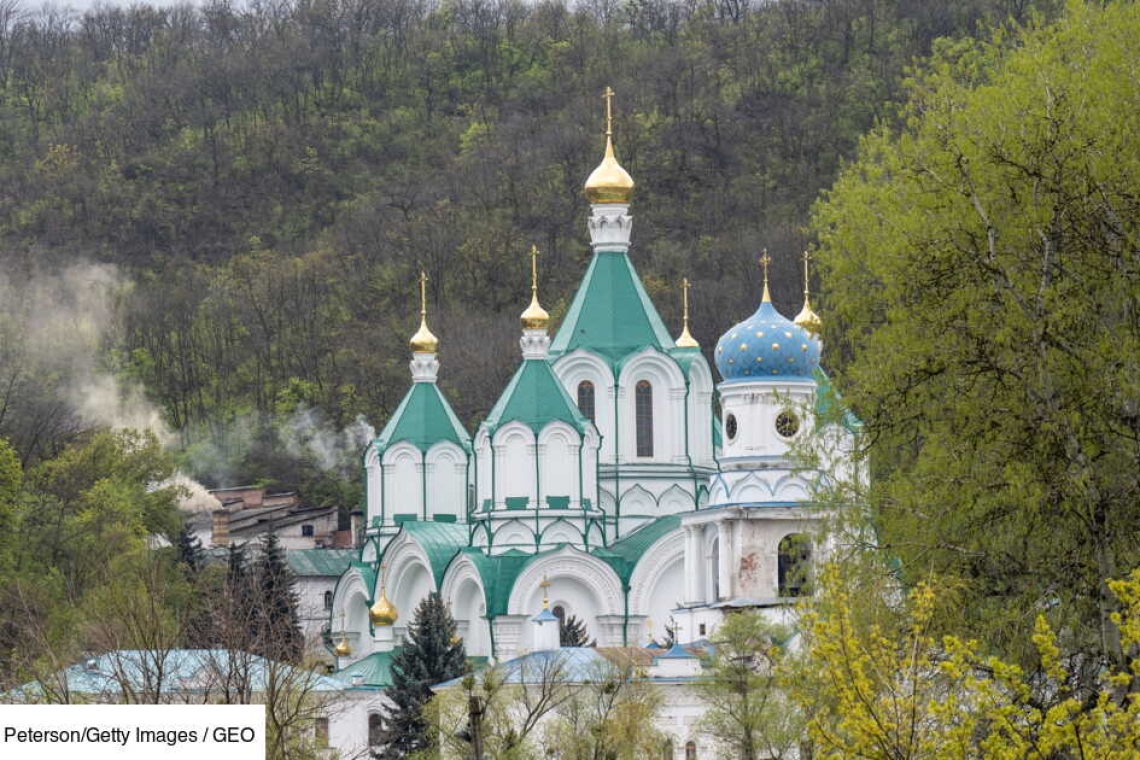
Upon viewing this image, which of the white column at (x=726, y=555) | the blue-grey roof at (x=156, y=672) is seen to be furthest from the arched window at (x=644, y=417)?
the blue-grey roof at (x=156, y=672)

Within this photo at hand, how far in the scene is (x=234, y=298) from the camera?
79.4m

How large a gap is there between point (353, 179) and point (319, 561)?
→ 1315 inches

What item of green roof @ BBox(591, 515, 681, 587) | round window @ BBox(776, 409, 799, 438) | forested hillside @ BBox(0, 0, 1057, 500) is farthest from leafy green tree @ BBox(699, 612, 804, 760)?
forested hillside @ BBox(0, 0, 1057, 500)

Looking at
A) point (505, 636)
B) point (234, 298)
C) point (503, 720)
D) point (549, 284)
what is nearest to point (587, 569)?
point (505, 636)

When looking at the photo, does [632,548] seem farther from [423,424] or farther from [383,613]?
[423,424]

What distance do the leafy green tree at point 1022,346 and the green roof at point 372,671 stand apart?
24.9 m

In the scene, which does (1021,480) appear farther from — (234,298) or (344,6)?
(344,6)

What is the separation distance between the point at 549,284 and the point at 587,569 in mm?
30434

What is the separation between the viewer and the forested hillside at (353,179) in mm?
72562

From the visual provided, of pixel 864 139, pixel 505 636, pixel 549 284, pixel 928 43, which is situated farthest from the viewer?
pixel 928 43

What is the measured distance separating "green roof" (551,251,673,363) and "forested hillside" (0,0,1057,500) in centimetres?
1724

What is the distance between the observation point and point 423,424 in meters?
49.7

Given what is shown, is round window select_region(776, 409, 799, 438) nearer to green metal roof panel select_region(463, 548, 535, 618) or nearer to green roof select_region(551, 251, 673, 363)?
green metal roof panel select_region(463, 548, 535, 618)

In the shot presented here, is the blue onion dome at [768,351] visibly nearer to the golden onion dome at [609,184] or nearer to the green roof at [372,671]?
the green roof at [372,671]
